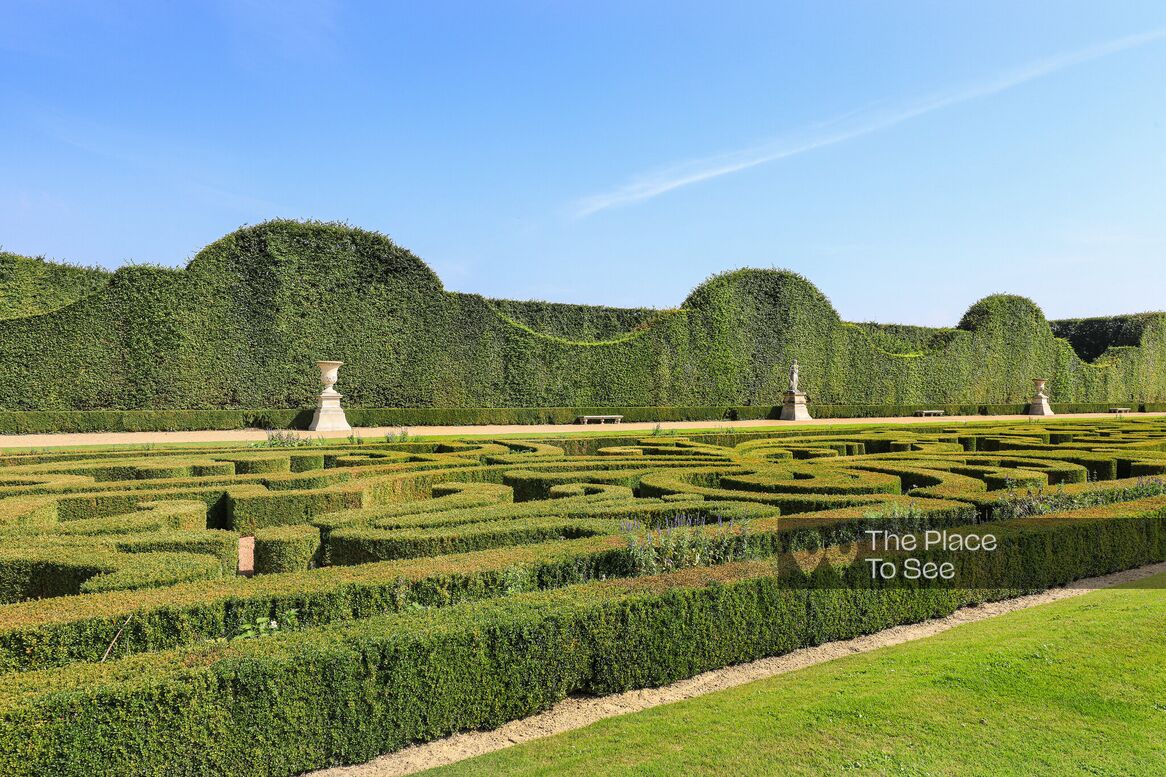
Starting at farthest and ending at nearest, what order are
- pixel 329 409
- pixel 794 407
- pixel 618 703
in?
pixel 794 407 → pixel 329 409 → pixel 618 703

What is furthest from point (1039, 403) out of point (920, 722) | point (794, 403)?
point (920, 722)

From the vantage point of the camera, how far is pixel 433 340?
23.1 metres

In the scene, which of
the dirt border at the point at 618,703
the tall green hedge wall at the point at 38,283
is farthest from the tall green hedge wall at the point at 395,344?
the dirt border at the point at 618,703

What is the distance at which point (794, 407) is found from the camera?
Answer: 2750 centimetres

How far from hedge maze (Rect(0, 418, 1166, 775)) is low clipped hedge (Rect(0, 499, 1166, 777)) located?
0.01 m

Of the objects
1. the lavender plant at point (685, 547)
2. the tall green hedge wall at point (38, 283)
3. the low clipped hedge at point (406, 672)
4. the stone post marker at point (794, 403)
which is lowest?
the low clipped hedge at point (406, 672)

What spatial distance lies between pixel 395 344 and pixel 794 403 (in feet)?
47.4

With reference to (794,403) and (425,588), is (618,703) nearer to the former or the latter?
(425,588)

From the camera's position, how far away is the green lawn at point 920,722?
3166mm

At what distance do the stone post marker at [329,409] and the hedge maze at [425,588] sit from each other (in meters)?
10.7

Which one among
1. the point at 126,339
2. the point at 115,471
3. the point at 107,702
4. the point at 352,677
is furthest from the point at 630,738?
the point at 126,339

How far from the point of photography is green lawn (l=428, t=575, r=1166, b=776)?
10.4 ft

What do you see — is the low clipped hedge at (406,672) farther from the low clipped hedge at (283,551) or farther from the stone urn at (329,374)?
the stone urn at (329,374)

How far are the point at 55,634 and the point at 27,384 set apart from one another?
18467 millimetres
